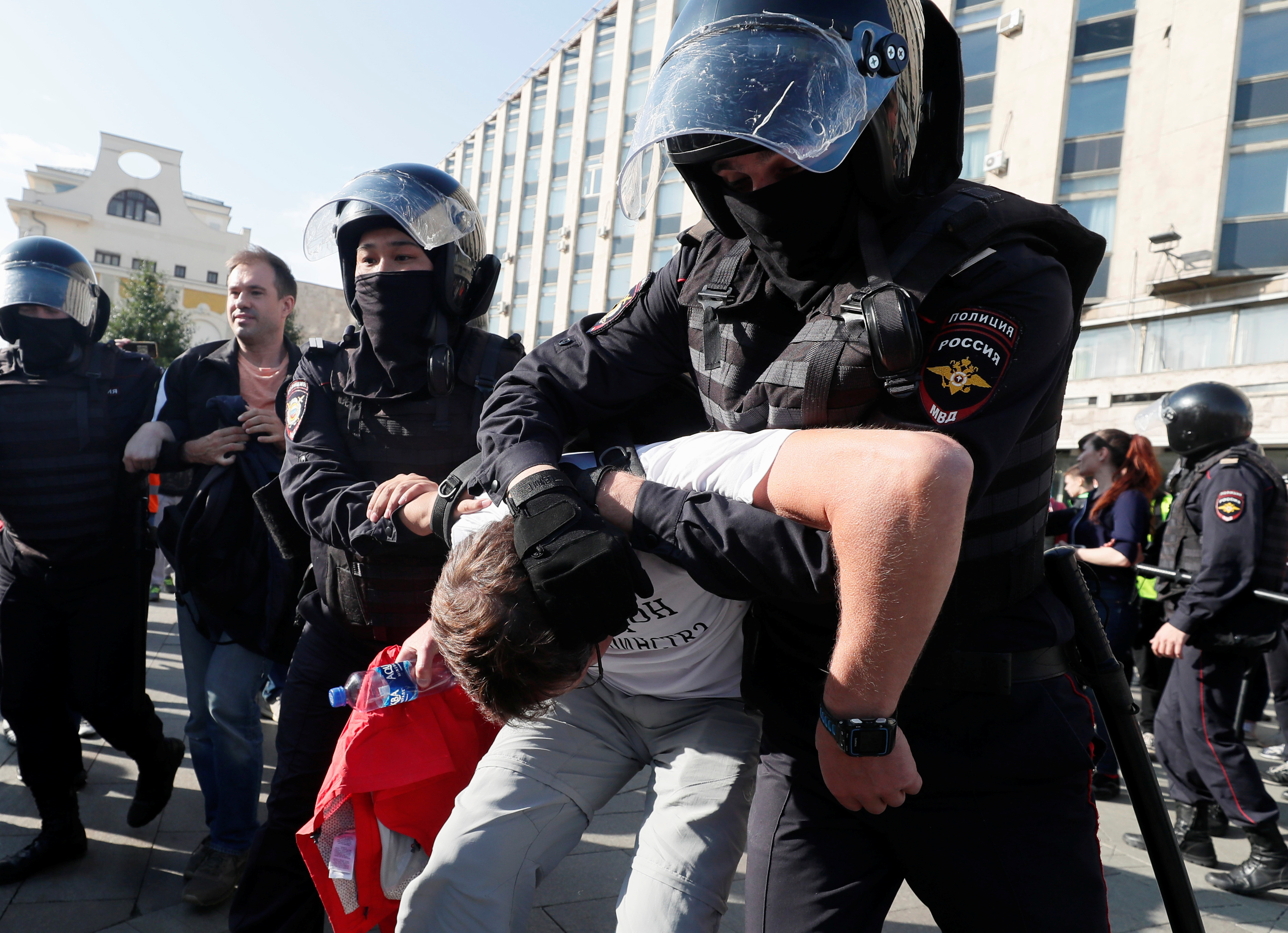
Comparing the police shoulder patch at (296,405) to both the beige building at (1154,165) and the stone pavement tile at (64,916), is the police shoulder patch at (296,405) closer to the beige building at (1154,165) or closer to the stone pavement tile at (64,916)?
the stone pavement tile at (64,916)

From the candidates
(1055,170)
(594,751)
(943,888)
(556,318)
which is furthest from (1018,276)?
(556,318)

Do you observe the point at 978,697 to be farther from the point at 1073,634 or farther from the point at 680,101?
the point at 680,101

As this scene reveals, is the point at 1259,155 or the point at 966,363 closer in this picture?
the point at 966,363

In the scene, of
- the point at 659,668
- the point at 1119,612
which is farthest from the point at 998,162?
the point at 659,668

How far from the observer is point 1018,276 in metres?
1.24

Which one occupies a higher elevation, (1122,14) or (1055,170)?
(1122,14)

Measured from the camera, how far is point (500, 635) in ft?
4.52

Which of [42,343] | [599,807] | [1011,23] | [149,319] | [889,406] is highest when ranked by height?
[1011,23]

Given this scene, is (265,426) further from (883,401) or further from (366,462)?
(883,401)

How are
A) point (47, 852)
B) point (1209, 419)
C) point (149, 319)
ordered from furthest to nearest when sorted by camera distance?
point (149, 319)
point (1209, 419)
point (47, 852)

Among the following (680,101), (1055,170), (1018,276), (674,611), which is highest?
(1055,170)

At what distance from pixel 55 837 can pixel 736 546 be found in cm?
301

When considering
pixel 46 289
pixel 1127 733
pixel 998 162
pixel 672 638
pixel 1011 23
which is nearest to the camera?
pixel 1127 733

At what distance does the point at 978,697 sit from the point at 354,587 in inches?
63.7
